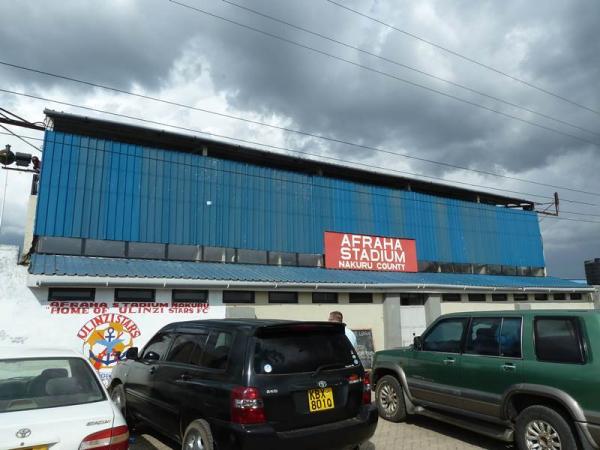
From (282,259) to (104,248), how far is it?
5810 mm

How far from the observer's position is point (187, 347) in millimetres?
5316

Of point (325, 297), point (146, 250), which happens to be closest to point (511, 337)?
point (325, 297)

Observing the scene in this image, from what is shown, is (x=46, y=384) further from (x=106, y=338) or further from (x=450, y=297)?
(x=450, y=297)

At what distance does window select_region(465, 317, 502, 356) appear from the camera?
6.21 meters

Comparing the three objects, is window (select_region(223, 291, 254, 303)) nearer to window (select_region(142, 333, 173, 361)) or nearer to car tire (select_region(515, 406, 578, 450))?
window (select_region(142, 333, 173, 361))

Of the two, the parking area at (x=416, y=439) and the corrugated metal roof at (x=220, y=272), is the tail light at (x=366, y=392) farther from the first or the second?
the corrugated metal roof at (x=220, y=272)

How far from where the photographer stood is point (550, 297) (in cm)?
2234

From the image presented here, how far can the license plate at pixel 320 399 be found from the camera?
4402 millimetres

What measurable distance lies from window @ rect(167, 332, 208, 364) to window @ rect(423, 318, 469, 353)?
156 inches

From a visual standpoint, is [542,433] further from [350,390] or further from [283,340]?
[283,340]

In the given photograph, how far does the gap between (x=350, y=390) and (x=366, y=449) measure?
1899 millimetres

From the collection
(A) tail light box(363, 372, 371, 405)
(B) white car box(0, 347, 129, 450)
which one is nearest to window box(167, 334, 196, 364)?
(B) white car box(0, 347, 129, 450)

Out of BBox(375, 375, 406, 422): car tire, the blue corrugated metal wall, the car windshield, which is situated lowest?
BBox(375, 375, 406, 422): car tire

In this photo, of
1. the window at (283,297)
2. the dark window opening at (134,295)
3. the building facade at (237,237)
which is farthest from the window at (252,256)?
the dark window opening at (134,295)
